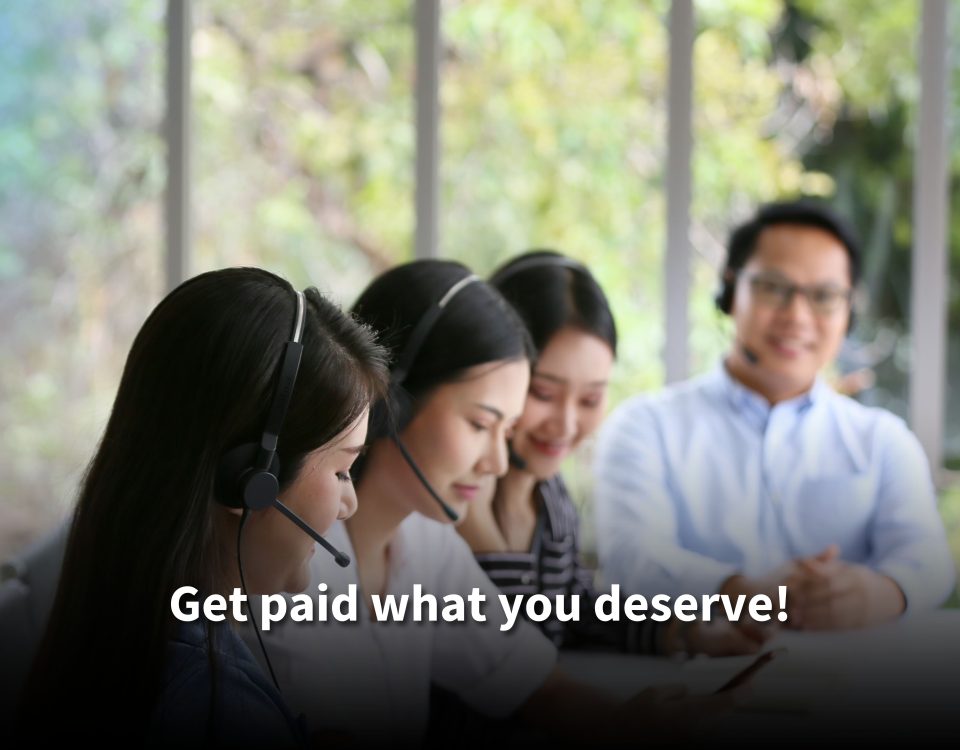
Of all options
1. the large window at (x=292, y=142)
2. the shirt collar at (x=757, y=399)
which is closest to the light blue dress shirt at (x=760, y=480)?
the shirt collar at (x=757, y=399)

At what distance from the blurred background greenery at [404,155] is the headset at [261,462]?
7.79ft

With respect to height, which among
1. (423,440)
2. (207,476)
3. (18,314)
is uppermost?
(18,314)

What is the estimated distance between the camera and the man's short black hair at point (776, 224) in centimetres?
226

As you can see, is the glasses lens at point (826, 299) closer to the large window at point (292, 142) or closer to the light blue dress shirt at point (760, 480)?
the light blue dress shirt at point (760, 480)

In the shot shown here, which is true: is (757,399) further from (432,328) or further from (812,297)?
(432,328)

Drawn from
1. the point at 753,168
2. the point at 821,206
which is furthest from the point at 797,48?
the point at 821,206

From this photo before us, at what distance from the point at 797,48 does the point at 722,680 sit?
2262 mm

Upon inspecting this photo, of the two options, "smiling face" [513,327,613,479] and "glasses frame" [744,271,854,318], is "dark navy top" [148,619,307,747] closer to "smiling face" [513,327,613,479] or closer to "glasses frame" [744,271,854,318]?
"smiling face" [513,327,613,479]

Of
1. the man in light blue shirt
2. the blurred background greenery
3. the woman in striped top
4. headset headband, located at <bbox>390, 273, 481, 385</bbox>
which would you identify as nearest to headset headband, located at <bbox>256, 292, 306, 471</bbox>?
headset headband, located at <bbox>390, 273, 481, 385</bbox>

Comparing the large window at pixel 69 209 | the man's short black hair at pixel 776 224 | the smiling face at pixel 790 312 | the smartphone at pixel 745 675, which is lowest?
the smartphone at pixel 745 675

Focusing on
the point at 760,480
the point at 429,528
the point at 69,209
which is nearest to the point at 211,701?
the point at 429,528

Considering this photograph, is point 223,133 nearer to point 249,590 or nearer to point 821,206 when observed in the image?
point 821,206

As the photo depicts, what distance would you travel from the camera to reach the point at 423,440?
1407mm

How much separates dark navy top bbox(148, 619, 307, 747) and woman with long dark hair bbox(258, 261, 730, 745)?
1.09ft
